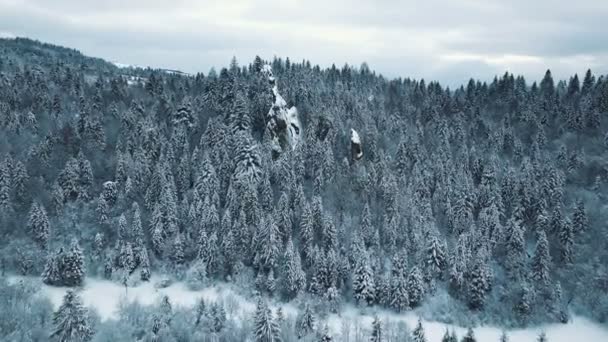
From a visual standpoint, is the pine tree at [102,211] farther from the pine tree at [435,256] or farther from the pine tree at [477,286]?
the pine tree at [477,286]

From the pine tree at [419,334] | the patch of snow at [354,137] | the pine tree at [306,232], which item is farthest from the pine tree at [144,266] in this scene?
the patch of snow at [354,137]

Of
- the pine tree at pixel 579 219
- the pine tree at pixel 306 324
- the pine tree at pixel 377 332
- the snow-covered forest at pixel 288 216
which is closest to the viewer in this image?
the pine tree at pixel 377 332

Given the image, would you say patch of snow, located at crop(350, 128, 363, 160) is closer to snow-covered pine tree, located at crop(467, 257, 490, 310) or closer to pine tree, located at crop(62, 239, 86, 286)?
snow-covered pine tree, located at crop(467, 257, 490, 310)

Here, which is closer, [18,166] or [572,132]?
[18,166]

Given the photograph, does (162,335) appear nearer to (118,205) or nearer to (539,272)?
(118,205)

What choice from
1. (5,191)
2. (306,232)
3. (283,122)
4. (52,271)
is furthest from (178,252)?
(283,122)

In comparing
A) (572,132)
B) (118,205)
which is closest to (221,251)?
(118,205)

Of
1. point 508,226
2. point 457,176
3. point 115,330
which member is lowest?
point 115,330
